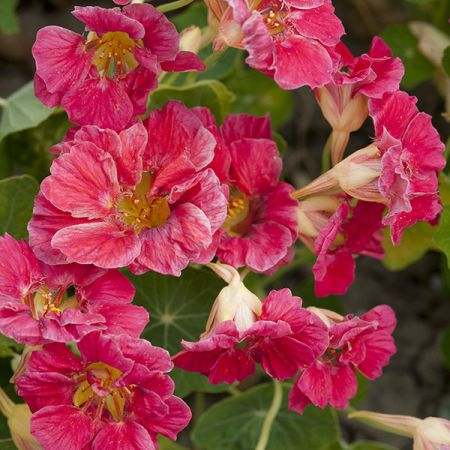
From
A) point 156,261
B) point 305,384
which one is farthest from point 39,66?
point 305,384

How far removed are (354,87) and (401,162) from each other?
0.19m

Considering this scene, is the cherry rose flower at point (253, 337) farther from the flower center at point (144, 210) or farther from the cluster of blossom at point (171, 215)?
the flower center at point (144, 210)

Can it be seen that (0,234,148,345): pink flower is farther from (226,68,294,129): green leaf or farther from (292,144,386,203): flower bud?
(226,68,294,129): green leaf

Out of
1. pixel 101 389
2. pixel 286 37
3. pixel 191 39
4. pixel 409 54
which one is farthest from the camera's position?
pixel 409 54

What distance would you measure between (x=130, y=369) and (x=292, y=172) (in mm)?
1406

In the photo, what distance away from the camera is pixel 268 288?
249cm

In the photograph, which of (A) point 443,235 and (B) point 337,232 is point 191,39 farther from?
(A) point 443,235

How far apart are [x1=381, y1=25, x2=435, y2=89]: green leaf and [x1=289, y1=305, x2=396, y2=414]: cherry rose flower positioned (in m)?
0.79

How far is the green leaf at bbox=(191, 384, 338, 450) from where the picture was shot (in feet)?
6.30

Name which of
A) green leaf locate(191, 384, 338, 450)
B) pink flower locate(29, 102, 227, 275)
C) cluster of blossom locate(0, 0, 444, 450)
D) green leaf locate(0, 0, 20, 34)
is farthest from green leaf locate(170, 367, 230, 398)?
green leaf locate(0, 0, 20, 34)

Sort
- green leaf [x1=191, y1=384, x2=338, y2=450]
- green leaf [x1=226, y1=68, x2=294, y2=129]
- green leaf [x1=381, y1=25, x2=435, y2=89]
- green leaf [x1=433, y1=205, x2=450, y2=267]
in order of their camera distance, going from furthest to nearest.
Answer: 1. green leaf [x1=226, y1=68, x2=294, y2=129]
2. green leaf [x1=381, y1=25, x2=435, y2=89]
3. green leaf [x1=191, y1=384, x2=338, y2=450]
4. green leaf [x1=433, y1=205, x2=450, y2=267]

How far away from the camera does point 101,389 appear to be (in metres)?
1.35

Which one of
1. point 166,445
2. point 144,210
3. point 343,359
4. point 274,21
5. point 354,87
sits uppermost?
point 274,21

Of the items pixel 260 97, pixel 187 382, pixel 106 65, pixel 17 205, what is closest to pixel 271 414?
pixel 187 382
